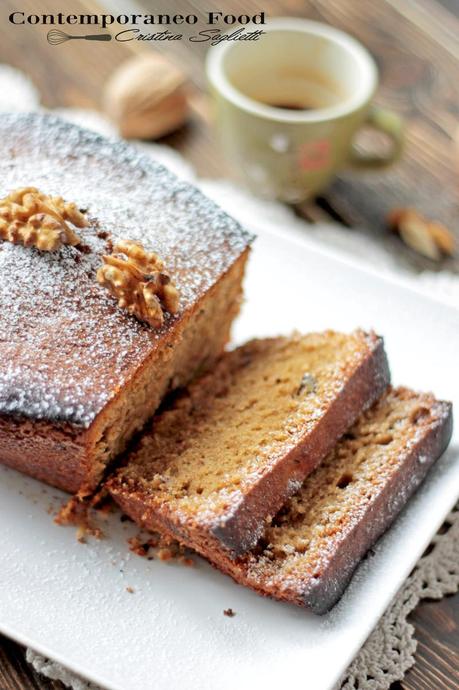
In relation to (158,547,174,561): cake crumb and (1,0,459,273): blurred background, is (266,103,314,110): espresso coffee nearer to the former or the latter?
(1,0,459,273): blurred background

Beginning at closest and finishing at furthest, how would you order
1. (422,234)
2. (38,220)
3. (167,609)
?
(167,609), (38,220), (422,234)

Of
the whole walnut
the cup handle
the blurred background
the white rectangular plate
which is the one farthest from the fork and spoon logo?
the white rectangular plate

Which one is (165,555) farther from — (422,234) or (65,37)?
(65,37)

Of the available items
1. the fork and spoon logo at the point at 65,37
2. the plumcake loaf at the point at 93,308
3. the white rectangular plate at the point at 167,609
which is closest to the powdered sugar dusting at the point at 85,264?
the plumcake loaf at the point at 93,308

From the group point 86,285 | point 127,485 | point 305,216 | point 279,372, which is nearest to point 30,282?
point 86,285

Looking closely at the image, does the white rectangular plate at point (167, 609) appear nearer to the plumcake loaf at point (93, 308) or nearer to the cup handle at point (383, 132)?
the plumcake loaf at point (93, 308)

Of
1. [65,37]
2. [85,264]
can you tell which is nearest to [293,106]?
[65,37]

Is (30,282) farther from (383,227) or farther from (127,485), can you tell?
(383,227)
